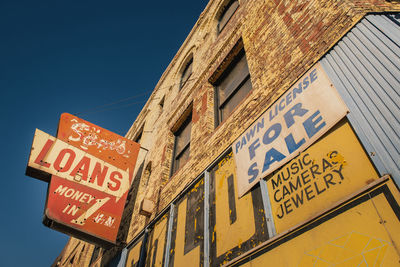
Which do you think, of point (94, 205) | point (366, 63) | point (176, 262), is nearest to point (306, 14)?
point (366, 63)

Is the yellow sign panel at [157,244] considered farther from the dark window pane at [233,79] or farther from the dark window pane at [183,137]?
the dark window pane at [233,79]

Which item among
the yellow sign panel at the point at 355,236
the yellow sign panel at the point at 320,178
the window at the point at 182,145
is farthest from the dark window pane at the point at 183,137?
the yellow sign panel at the point at 355,236

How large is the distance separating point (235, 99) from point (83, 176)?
171 inches

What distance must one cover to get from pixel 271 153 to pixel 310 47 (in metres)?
1.70

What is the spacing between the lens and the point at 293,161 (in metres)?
3.00

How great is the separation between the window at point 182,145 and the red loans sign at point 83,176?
57.4 inches

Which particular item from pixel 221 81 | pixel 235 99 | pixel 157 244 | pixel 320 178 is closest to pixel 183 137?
pixel 221 81

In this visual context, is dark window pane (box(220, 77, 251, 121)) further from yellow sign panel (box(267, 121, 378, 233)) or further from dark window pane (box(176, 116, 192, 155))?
yellow sign panel (box(267, 121, 378, 233))

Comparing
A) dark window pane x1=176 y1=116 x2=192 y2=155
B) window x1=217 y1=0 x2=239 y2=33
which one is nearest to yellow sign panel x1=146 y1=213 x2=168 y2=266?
dark window pane x1=176 y1=116 x2=192 y2=155

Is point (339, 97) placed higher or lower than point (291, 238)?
higher

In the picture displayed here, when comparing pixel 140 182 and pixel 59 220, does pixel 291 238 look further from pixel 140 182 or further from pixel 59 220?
pixel 140 182

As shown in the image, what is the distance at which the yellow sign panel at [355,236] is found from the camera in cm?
181

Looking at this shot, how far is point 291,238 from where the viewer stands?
2471mm

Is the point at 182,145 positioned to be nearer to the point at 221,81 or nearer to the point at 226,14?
the point at 221,81
